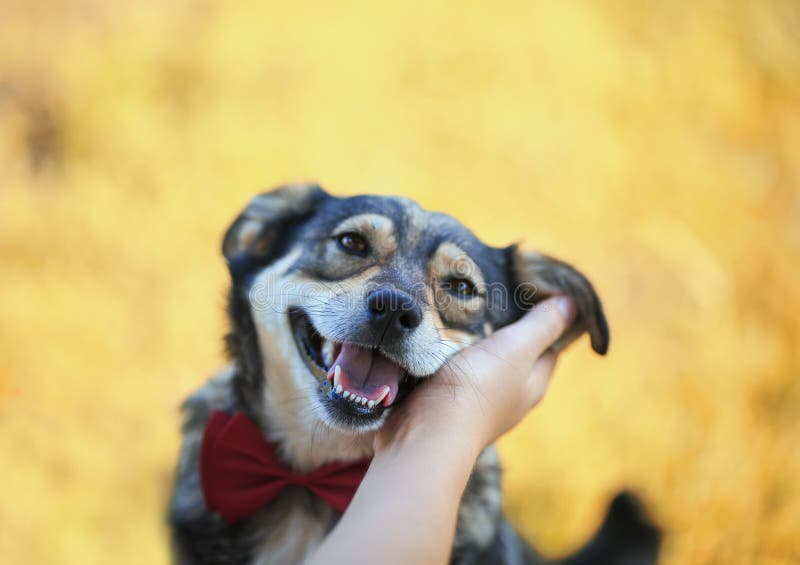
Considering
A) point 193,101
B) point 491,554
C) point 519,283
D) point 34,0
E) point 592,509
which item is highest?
point 34,0

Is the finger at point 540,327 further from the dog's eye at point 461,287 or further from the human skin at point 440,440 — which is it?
the dog's eye at point 461,287

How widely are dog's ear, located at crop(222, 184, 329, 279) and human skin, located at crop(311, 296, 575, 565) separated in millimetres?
817

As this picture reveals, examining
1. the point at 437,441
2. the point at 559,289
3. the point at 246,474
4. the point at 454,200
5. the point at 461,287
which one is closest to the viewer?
the point at 437,441

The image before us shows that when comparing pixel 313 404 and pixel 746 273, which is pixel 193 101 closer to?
pixel 313 404

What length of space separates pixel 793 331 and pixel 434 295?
10.8ft

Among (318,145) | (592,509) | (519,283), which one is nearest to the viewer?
(519,283)

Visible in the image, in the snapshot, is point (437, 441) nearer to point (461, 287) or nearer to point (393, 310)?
point (393, 310)

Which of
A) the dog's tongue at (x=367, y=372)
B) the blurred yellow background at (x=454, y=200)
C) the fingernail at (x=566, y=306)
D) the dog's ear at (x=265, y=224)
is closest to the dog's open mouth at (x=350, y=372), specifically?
the dog's tongue at (x=367, y=372)

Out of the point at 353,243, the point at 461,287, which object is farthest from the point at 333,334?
the point at 461,287

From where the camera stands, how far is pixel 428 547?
1.25 metres

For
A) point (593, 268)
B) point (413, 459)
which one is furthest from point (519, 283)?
point (593, 268)

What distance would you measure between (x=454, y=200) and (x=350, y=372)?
3.13m

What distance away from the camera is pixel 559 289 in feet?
7.61

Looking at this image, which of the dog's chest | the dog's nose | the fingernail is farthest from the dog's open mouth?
the fingernail
